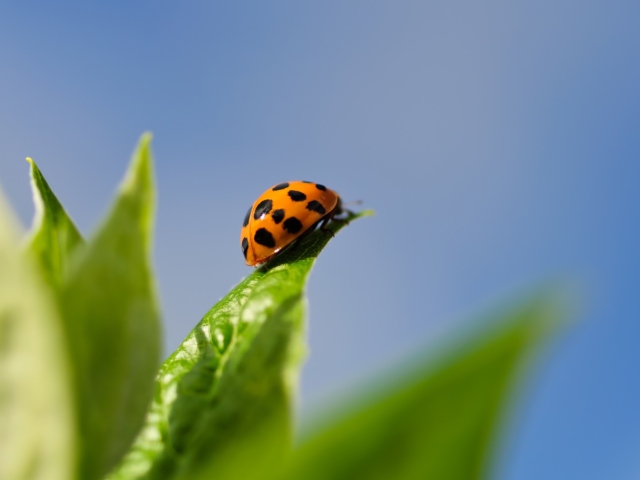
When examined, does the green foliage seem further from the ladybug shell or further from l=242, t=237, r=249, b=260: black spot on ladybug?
l=242, t=237, r=249, b=260: black spot on ladybug

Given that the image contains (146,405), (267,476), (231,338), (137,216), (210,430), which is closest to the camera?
(267,476)

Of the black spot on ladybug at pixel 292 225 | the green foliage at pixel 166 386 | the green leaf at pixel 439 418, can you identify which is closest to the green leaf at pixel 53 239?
the green foliage at pixel 166 386

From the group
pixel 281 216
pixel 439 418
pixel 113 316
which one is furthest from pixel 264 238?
pixel 439 418

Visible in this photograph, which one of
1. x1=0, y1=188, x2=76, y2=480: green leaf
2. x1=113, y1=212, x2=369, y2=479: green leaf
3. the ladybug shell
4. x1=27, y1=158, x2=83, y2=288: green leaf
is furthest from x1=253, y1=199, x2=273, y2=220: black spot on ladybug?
x1=0, y1=188, x2=76, y2=480: green leaf

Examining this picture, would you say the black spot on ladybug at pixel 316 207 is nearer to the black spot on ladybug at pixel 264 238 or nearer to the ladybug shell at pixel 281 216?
the ladybug shell at pixel 281 216

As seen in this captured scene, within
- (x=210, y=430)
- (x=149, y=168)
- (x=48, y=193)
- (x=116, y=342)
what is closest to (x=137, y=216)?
(x=149, y=168)

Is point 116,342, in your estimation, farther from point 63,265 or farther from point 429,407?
point 429,407
